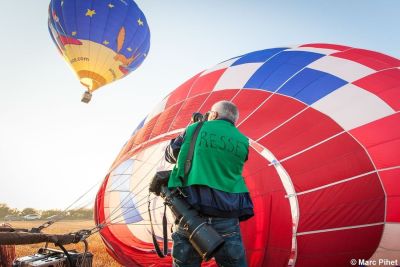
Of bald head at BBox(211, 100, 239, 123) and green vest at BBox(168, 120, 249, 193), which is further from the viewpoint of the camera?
bald head at BBox(211, 100, 239, 123)

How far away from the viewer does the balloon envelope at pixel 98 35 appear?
1094 cm

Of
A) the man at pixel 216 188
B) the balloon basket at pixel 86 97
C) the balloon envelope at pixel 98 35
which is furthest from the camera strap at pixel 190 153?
the balloon basket at pixel 86 97

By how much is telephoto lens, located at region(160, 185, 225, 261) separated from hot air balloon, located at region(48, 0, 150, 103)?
9.99 m

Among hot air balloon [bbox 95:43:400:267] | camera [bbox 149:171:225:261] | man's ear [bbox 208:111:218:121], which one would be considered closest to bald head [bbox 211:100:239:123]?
man's ear [bbox 208:111:218:121]

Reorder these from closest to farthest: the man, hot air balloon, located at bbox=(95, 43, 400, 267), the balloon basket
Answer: the man → hot air balloon, located at bbox=(95, 43, 400, 267) → the balloon basket

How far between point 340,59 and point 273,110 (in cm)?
137

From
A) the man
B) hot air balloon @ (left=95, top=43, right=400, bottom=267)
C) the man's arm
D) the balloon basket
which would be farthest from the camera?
the balloon basket

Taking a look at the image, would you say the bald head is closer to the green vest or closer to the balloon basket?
the green vest

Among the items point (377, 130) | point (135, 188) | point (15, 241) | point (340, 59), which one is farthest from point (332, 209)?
point (135, 188)

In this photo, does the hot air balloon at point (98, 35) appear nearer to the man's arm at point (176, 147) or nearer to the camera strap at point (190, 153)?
the man's arm at point (176, 147)

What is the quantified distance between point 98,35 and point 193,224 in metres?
10.2

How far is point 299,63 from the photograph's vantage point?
4.59 m

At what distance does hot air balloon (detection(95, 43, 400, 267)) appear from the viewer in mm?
3418

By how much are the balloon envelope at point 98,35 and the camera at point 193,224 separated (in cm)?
988
